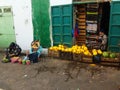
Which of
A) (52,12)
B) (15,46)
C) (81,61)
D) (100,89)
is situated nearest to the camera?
(100,89)

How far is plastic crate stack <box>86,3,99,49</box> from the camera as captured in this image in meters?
10.3

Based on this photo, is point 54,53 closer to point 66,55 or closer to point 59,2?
point 66,55

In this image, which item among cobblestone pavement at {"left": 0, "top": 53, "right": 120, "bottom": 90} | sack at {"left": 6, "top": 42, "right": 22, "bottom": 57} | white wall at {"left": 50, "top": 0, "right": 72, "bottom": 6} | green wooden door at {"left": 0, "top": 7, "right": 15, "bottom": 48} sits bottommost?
cobblestone pavement at {"left": 0, "top": 53, "right": 120, "bottom": 90}

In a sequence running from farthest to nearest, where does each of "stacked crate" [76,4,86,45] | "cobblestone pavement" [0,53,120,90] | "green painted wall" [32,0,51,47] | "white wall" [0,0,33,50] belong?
"white wall" [0,0,33,50], "green painted wall" [32,0,51,47], "stacked crate" [76,4,86,45], "cobblestone pavement" [0,53,120,90]

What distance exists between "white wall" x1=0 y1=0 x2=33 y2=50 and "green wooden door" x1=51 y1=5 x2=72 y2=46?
1488 millimetres

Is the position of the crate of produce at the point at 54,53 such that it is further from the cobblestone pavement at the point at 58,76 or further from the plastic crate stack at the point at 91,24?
A: the plastic crate stack at the point at 91,24

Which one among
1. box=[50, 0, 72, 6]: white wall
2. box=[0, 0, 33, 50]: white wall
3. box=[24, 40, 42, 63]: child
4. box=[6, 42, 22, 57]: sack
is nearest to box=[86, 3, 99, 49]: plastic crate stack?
box=[50, 0, 72, 6]: white wall

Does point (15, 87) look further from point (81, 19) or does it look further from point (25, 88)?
point (81, 19)

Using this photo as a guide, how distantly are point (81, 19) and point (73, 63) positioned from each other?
7.79 feet

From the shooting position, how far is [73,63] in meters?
10.2

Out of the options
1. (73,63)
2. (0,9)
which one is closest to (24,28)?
(0,9)

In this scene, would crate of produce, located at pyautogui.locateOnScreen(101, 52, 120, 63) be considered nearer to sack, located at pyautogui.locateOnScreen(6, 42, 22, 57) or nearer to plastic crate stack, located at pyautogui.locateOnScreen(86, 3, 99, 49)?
plastic crate stack, located at pyautogui.locateOnScreen(86, 3, 99, 49)

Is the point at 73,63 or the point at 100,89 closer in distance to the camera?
the point at 100,89

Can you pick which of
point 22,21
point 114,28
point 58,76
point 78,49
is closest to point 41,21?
point 22,21
